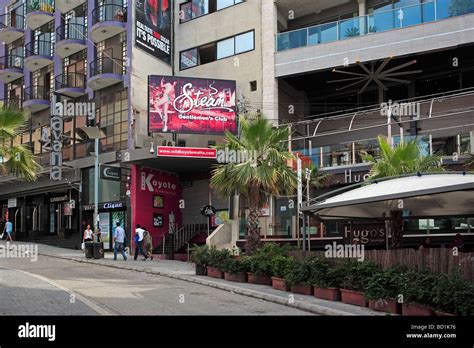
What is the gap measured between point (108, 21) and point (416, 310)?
25.9m

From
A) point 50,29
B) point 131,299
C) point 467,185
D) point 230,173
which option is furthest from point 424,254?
point 50,29

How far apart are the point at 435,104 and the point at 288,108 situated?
832 centimetres

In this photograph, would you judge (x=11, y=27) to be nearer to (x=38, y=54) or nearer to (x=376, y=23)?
(x=38, y=54)

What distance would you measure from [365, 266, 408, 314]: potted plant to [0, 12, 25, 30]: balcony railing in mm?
36940

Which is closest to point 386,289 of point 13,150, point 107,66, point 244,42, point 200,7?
point 13,150

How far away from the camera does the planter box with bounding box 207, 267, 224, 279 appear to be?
18984 mm

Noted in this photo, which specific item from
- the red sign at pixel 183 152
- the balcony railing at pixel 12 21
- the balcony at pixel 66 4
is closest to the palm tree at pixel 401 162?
the red sign at pixel 183 152

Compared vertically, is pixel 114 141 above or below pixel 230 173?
above

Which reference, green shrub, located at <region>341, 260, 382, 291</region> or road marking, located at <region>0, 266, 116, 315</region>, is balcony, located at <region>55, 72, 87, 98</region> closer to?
road marking, located at <region>0, 266, 116, 315</region>

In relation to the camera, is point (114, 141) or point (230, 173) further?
point (114, 141)

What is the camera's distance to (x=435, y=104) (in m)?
28.5

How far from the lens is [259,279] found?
56.9ft
